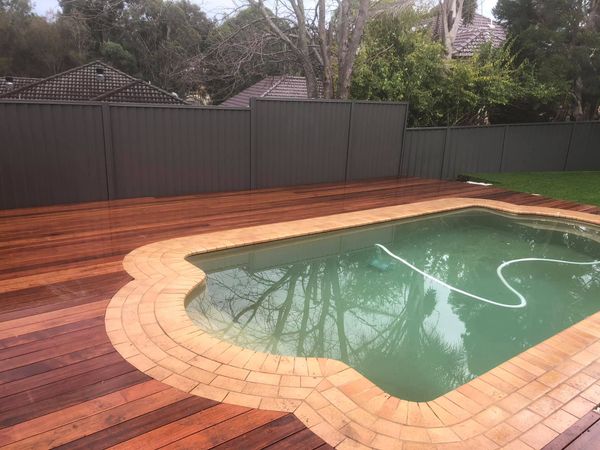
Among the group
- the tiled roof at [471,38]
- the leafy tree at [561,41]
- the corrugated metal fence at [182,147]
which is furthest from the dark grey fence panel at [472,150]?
the tiled roof at [471,38]

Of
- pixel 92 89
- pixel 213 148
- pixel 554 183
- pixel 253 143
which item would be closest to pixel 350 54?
pixel 253 143

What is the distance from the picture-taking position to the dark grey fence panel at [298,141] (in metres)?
7.12

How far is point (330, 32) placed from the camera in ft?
32.1

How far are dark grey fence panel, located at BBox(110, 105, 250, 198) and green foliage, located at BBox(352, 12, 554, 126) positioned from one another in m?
4.18

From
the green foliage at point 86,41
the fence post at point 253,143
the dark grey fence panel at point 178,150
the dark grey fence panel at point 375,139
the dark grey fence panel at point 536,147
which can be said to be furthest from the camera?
the green foliage at point 86,41

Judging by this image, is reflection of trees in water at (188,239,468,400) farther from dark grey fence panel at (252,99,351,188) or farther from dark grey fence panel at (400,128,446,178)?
dark grey fence panel at (400,128,446,178)

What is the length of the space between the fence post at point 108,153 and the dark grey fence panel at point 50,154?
0.05 m

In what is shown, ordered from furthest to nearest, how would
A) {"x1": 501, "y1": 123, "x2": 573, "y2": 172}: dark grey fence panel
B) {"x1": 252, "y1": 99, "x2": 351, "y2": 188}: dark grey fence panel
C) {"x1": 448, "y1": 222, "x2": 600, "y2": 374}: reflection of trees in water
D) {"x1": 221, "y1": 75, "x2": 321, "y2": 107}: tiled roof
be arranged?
{"x1": 221, "y1": 75, "x2": 321, "y2": 107}: tiled roof → {"x1": 501, "y1": 123, "x2": 573, "y2": 172}: dark grey fence panel → {"x1": 252, "y1": 99, "x2": 351, "y2": 188}: dark grey fence panel → {"x1": 448, "y1": 222, "x2": 600, "y2": 374}: reflection of trees in water

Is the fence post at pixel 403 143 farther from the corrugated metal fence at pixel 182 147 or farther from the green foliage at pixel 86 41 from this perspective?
the green foliage at pixel 86 41

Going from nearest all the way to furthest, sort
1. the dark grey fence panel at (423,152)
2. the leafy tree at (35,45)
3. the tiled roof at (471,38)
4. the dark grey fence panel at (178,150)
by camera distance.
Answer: the dark grey fence panel at (178,150), the dark grey fence panel at (423,152), the tiled roof at (471,38), the leafy tree at (35,45)

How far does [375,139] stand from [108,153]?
4915mm

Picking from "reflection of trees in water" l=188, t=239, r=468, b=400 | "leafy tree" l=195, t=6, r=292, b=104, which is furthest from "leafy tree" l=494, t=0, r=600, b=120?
"reflection of trees in water" l=188, t=239, r=468, b=400

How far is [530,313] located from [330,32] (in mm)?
8134

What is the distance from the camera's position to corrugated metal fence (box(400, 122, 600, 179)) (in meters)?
9.28
